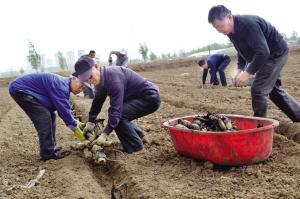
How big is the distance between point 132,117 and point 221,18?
177cm

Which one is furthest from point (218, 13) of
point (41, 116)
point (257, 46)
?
point (41, 116)

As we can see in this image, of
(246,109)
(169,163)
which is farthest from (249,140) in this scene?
(246,109)

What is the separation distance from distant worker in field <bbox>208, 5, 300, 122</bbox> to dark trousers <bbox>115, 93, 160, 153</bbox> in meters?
1.22

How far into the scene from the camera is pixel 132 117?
5.63 m

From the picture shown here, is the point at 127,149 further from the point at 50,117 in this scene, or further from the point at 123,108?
the point at 50,117

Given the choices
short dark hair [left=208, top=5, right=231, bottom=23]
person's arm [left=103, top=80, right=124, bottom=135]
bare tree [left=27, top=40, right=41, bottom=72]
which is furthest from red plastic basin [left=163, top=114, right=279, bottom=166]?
bare tree [left=27, top=40, right=41, bottom=72]

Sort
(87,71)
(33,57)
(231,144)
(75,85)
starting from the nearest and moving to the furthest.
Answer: (231,144) < (87,71) < (75,85) < (33,57)

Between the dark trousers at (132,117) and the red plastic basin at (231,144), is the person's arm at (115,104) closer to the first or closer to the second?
the dark trousers at (132,117)

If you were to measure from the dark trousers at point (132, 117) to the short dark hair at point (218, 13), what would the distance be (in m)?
1.32

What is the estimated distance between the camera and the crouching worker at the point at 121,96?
509cm

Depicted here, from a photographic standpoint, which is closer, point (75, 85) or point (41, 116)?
point (75, 85)

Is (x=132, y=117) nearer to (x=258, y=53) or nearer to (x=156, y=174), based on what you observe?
(x=156, y=174)

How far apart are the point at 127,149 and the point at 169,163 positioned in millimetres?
816

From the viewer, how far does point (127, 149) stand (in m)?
5.74
